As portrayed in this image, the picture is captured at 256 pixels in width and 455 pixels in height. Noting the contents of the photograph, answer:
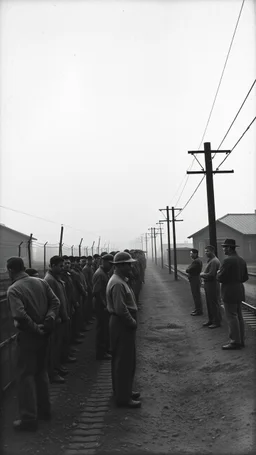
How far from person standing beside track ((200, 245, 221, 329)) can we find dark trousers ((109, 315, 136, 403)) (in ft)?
15.8

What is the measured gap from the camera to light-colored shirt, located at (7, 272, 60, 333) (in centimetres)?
459

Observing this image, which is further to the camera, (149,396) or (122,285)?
(149,396)

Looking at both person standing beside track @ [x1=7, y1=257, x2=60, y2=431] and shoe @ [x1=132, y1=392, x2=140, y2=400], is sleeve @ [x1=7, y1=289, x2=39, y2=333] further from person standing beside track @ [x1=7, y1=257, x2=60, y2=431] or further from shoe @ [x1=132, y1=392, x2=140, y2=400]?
shoe @ [x1=132, y1=392, x2=140, y2=400]

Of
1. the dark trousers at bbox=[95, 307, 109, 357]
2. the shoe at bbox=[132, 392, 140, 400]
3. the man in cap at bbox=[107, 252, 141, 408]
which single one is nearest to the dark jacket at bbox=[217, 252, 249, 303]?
the dark trousers at bbox=[95, 307, 109, 357]

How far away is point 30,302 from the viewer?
15.6ft

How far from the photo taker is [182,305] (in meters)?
16.1

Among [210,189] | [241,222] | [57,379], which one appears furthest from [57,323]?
[241,222]

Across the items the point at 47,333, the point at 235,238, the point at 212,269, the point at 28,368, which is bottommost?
the point at 28,368

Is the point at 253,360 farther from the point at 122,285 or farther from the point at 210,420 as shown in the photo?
the point at 122,285

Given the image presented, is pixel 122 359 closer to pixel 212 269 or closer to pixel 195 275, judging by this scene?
pixel 212 269

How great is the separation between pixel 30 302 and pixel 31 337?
384mm

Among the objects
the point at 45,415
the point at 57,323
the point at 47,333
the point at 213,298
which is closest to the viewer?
the point at 47,333

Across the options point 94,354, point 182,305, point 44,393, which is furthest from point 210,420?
point 182,305

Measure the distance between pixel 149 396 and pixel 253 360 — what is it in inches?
74.3
